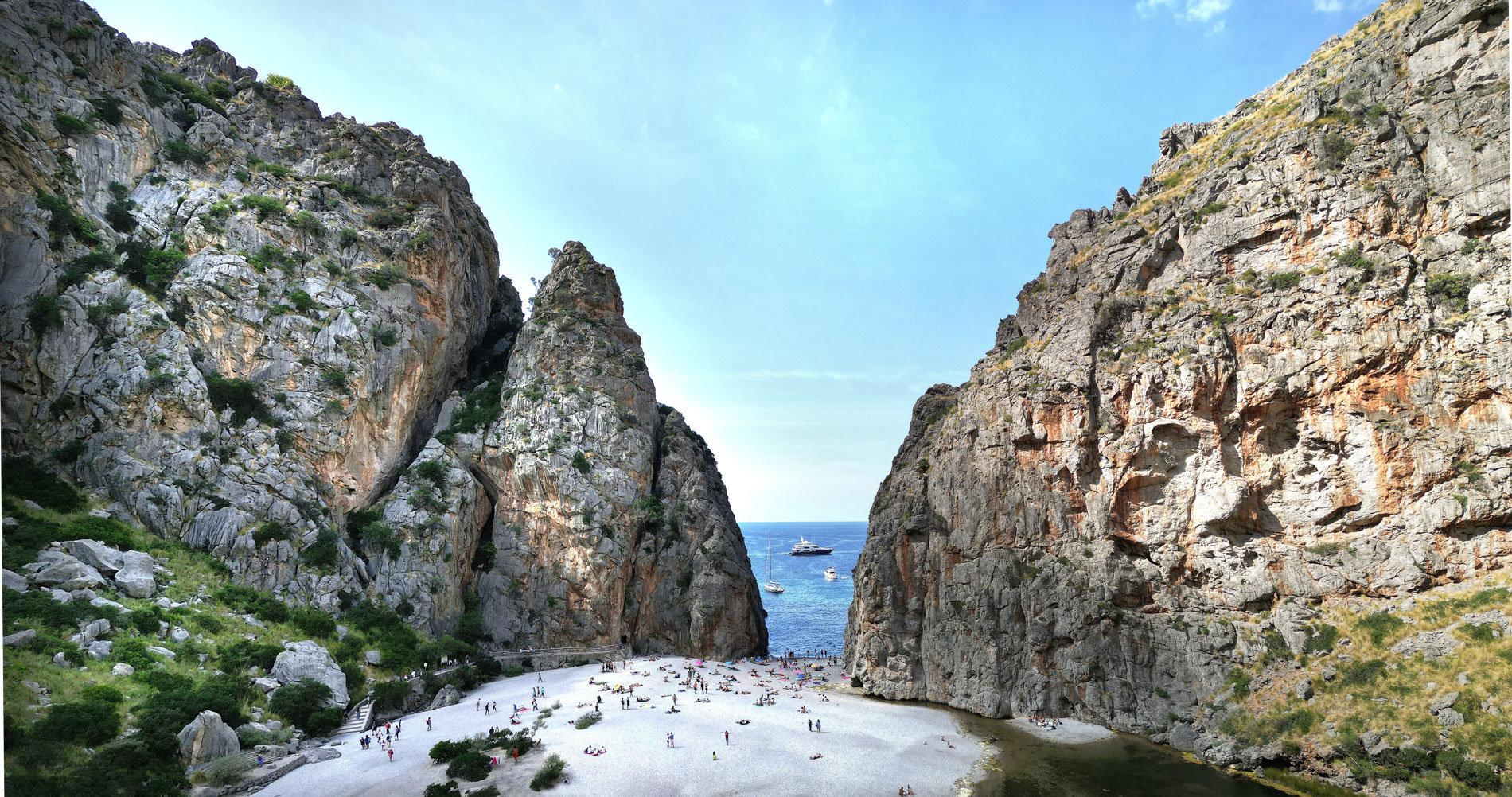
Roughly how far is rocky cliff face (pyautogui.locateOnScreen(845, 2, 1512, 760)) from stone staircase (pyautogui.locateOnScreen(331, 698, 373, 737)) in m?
36.4

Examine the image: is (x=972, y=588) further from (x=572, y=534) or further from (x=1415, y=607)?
(x=572, y=534)

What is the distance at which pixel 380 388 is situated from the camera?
61.2 metres

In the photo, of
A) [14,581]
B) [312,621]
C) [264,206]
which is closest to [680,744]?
[312,621]

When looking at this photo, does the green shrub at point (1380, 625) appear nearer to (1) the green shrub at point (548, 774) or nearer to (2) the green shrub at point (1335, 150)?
(2) the green shrub at point (1335, 150)

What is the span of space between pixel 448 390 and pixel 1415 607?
259 ft

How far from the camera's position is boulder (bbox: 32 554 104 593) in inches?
1457

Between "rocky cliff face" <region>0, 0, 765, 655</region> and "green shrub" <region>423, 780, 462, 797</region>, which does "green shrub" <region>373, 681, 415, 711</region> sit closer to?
"rocky cliff face" <region>0, 0, 765, 655</region>

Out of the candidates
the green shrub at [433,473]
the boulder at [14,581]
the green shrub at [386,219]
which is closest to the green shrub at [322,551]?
the green shrub at [433,473]

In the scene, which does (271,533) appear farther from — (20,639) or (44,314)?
(44,314)

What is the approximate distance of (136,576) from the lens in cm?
4078

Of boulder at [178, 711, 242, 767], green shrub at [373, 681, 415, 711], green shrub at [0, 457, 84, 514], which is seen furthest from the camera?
green shrub at [373, 681, 415, 711]

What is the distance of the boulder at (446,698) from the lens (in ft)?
155

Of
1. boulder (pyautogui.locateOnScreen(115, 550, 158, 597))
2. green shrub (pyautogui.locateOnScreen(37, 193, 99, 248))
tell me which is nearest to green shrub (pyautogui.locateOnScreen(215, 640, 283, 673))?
boulder (pyautogui.locateOnScreen(115, 550, 158, 597))

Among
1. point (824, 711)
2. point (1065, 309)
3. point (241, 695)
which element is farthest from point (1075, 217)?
point (241, 695)
